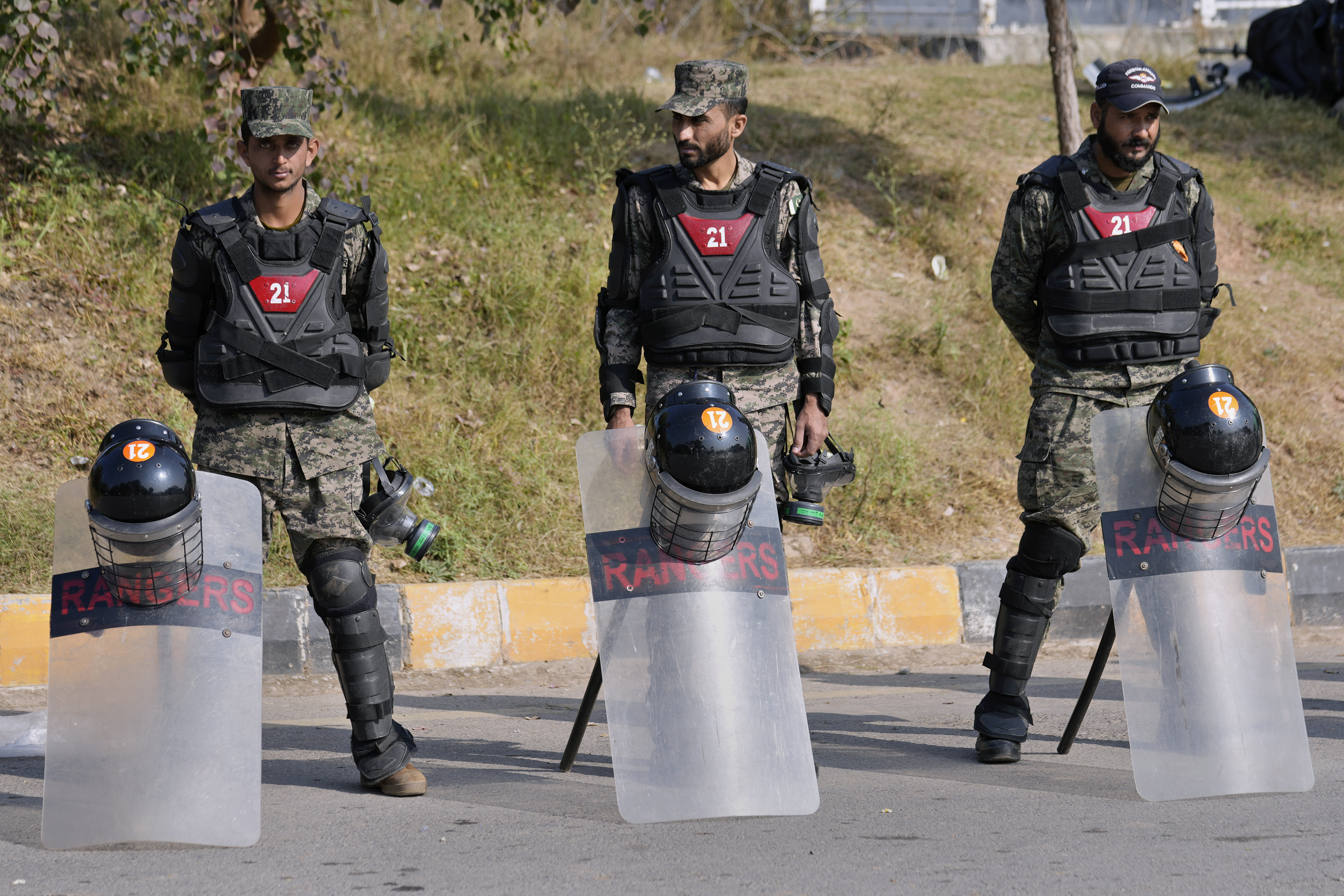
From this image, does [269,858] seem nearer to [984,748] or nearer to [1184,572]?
[984,748]

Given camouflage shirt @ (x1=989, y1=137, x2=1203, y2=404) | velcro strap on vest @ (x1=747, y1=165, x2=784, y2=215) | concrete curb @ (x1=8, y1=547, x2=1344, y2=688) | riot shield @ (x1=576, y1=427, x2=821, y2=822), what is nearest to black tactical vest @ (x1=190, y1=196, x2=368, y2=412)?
riot shield @ (x1=576, y1=427, x2=821, y2=822)

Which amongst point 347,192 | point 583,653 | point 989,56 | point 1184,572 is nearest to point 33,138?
point 347,192

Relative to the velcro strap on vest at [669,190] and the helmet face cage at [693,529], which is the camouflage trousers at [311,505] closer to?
the helmet face cage at [693,529]

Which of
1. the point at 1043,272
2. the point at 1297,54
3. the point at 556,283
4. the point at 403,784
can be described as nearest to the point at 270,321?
the point at 403,784

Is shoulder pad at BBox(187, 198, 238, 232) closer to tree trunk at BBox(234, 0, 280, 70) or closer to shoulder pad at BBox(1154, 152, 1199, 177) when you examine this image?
shoulder pad at BBox(1154, 152, 1199, 177)

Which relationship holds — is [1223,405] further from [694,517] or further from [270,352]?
[270,352]

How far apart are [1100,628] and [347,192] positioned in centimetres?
443

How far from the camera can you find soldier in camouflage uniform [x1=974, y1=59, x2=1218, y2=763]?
3.65 metres

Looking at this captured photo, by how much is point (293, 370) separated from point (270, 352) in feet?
0.23

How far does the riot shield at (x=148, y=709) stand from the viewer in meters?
2.82

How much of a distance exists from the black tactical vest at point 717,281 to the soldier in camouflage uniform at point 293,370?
78 centimetres

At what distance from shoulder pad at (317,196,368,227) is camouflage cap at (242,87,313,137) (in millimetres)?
180

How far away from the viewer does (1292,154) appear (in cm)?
990

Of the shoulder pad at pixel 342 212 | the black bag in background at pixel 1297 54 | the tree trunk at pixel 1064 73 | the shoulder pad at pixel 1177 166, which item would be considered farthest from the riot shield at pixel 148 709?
the black bag in background at pixel 1297 54
